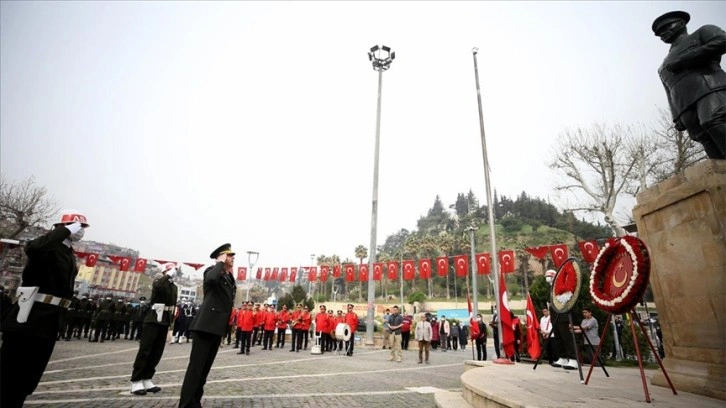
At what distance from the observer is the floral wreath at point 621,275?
420 centimetres

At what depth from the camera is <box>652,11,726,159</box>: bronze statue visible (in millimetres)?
4809

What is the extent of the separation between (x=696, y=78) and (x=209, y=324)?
7.62m

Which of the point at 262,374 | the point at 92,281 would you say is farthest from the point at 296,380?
the point at 92,281

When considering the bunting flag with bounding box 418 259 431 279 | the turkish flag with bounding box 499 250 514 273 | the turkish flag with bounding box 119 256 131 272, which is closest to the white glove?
the turkish flag with bounding box 499 250 514 273

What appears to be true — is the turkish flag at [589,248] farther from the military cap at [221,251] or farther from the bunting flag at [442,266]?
the military cap at [221,251]

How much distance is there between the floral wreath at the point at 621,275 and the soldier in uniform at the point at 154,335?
22.4 ft

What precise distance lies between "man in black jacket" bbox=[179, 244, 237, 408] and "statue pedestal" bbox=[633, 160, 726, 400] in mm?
6037

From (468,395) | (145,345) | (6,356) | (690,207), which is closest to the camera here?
(6,356)

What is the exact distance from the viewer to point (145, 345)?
598 cm

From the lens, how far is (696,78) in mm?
5055

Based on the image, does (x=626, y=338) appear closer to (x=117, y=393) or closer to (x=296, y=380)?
(x=296, y=380)

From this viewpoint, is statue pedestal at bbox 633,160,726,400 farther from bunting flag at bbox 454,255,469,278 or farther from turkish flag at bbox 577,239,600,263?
bunting flag at bbox 454,255,469,278

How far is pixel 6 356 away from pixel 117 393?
8.49ft

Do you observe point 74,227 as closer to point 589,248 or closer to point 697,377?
point 697,377
